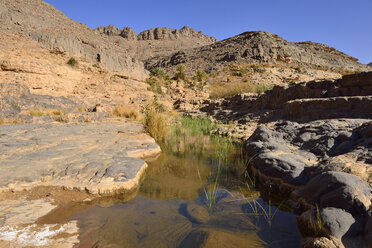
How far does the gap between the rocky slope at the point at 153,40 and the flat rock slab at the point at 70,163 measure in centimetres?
4686

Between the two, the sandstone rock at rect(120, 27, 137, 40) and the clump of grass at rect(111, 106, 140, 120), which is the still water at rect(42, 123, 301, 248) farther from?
the sandstone rock at rect(120, 27, 137, 40)

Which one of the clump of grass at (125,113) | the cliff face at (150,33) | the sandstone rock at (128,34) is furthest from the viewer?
the cliff face at (150,33)

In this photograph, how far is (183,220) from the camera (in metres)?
1.70

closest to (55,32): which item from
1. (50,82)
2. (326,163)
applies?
(50,82)

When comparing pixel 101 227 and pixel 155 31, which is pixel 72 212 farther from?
pixel 155 31

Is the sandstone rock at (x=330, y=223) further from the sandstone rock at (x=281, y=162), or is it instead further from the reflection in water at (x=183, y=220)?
the sandstone rock at (x=281, y=162)

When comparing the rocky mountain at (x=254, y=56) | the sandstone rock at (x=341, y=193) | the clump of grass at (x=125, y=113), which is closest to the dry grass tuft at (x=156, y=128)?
the clump of grass at (x=125, y=113)

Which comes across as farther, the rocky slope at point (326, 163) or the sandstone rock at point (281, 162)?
the sandstone rock at point (281, 162)

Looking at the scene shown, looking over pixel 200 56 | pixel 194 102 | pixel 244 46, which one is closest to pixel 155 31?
pixel 200 56

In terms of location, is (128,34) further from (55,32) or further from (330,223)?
(330,223)

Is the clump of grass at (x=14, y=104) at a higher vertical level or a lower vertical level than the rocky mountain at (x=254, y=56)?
lower

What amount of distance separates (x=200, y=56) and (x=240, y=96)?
2607 centimetres

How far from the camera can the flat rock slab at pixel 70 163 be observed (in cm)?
201

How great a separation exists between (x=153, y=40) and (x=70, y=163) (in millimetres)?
60440
